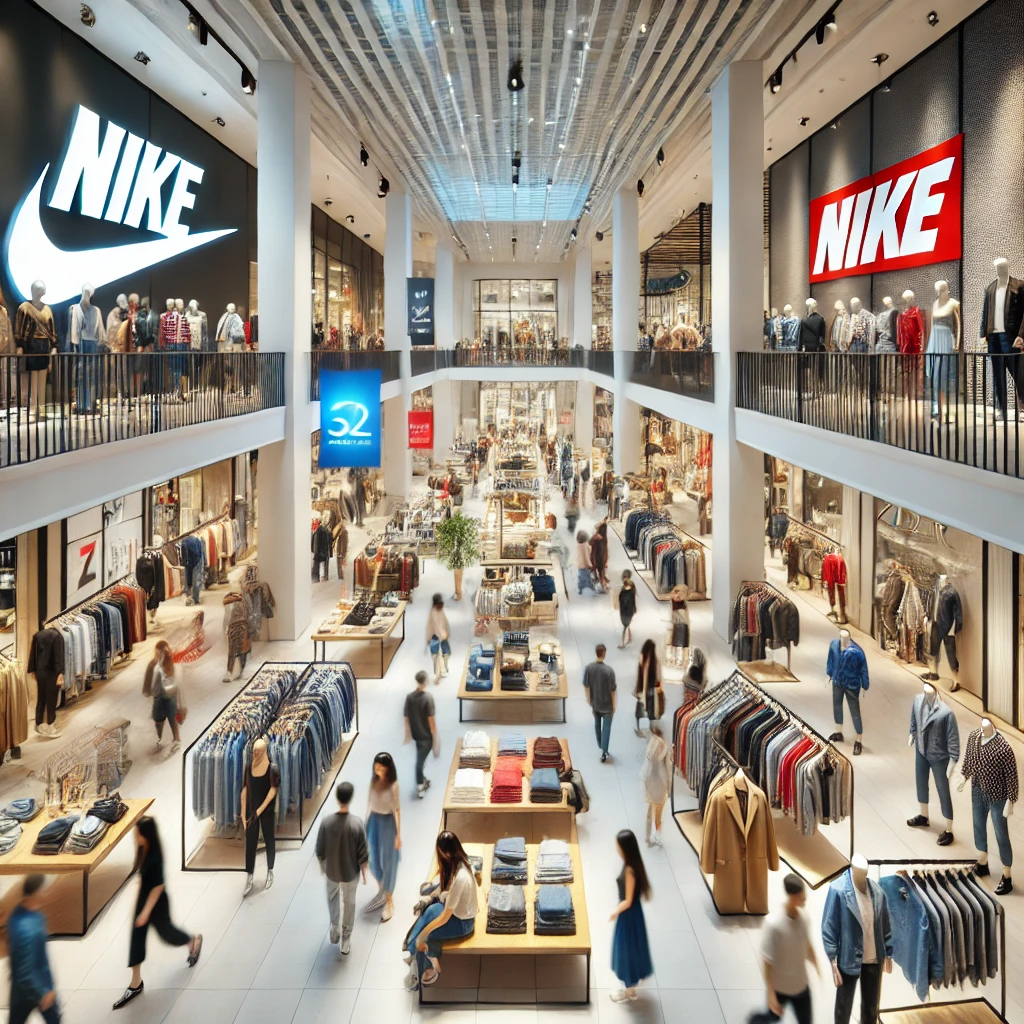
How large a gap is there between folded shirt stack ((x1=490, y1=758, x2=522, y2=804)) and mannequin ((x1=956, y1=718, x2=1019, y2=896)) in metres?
3.58

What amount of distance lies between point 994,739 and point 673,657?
5.96 meters

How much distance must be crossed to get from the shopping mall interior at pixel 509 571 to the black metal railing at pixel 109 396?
0.23ft

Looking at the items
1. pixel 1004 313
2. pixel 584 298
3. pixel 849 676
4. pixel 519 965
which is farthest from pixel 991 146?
pixel 584 298

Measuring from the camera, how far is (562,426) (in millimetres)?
43625

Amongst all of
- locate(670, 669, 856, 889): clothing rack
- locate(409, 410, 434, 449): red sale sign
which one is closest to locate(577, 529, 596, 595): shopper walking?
locate(670, 669, 856, 889): clothing rack

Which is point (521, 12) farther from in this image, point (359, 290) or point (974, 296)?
point (359, 290)

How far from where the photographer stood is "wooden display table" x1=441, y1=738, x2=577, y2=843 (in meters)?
7.59

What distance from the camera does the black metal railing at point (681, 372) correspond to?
15367 millimetres

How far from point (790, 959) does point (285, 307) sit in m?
11.7

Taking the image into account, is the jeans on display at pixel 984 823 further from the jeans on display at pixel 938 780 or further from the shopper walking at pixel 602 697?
the shopper walking at pixel 602 697

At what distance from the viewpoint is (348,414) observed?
1441 centimetres

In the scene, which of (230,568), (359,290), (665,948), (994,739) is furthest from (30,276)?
(359,290)

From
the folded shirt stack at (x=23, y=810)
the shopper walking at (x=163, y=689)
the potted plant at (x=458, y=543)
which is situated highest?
the potted plant at (x=458, y=543)

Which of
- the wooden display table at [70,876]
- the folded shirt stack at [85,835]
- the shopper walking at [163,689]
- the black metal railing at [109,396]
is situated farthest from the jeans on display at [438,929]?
the shopper walking at [163,689]
